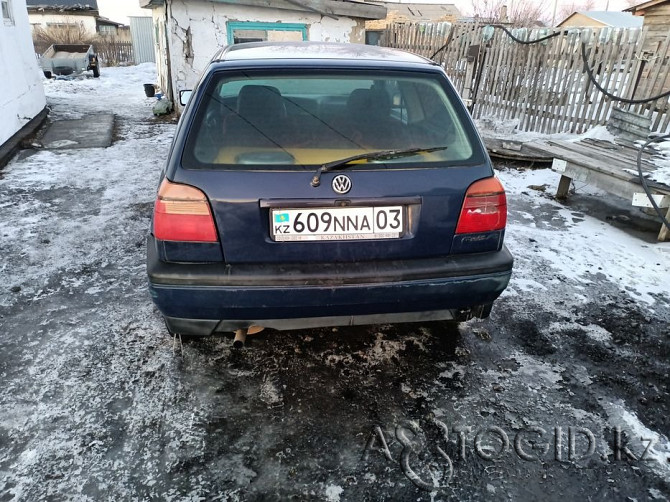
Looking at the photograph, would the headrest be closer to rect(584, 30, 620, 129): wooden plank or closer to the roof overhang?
rect(584, 30, 620, 129): wooden plank

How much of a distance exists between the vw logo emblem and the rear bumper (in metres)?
0.35

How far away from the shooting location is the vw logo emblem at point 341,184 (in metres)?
2.02

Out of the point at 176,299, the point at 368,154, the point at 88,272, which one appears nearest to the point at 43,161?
the point at 88,272

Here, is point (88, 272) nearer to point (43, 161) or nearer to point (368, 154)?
point (368, 154)

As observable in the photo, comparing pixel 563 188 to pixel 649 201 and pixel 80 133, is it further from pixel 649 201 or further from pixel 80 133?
pixel 80 133

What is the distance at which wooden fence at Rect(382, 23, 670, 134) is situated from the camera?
728 centimetres

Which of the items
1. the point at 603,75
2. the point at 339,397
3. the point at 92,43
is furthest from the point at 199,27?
the point at 92,43

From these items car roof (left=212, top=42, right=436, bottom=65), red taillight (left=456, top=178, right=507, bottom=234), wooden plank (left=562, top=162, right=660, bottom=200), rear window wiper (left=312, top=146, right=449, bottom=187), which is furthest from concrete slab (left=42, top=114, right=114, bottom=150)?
red taillight (left=456, top=178, right=507, bottom=234)

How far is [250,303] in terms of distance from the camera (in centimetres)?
206

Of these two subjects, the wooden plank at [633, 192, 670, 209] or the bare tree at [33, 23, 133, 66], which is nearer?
the wooden plank at [633, 192, 670, 209]

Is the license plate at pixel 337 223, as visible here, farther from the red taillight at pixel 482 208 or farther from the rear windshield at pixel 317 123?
the red taillight at pixel 482 208

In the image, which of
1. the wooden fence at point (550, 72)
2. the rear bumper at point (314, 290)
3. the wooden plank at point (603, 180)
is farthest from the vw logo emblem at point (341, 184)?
the wooden fence at point (550, 72)

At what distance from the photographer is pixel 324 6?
1019cm

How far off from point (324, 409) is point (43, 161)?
6.31 metres
